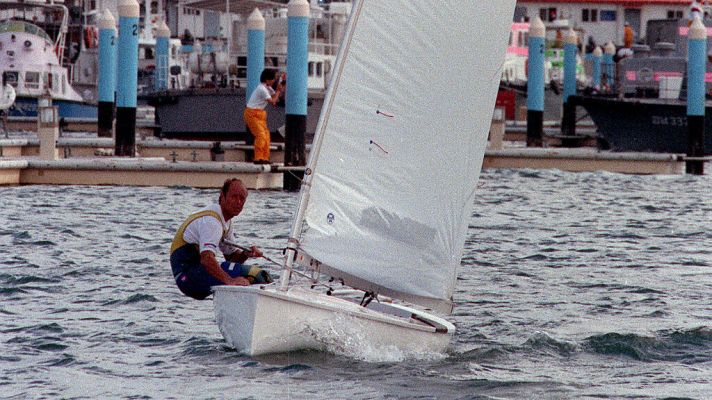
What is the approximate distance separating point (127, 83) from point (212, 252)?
14369mm

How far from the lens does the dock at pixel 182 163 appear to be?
75.2 feet

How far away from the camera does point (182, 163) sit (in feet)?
76.3

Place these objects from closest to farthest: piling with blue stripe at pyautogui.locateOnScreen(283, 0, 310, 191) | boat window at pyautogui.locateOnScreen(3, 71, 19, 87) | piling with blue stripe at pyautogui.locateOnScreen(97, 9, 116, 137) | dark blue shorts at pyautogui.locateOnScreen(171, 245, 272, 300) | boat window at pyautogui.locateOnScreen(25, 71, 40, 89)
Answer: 1. dark blue shorts at pyautogui.locateOnScreen(171, 245, 272, 300)
2. piling with blue stripe at pyautogui.locateOnScreen(283, 0, 310, 191)
3. piling with blue stripe at pyautogui.locateOnScreen(97, 9, 116, 137)
4. boat window at pyautogui.locateOnScreen(3, 71, 19, 87)
5. boat window at pyautogui.locateOnScreen(25, 71, 40, 89)

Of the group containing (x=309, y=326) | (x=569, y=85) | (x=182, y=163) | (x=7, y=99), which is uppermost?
(x=569, y=85)

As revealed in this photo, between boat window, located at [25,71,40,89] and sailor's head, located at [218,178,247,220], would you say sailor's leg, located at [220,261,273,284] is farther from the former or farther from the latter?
boat window, located at [25,71,40,89]

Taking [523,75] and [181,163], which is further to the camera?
[523,75]

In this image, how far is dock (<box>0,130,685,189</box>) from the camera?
902 inches

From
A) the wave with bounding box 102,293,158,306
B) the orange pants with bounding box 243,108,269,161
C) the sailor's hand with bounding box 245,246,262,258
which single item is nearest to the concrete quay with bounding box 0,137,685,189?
the orange pants with bounding box 243,108,269,161

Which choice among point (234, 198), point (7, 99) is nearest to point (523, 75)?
point (7, 99)

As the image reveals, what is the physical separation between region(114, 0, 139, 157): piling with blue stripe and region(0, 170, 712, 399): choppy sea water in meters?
3.27

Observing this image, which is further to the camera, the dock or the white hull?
the dock

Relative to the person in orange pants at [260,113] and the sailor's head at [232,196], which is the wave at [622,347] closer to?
the sailor's head at [232,196]

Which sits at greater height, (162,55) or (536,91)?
(162,55)

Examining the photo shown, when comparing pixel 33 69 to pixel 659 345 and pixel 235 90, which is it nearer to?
pixel 235 90
